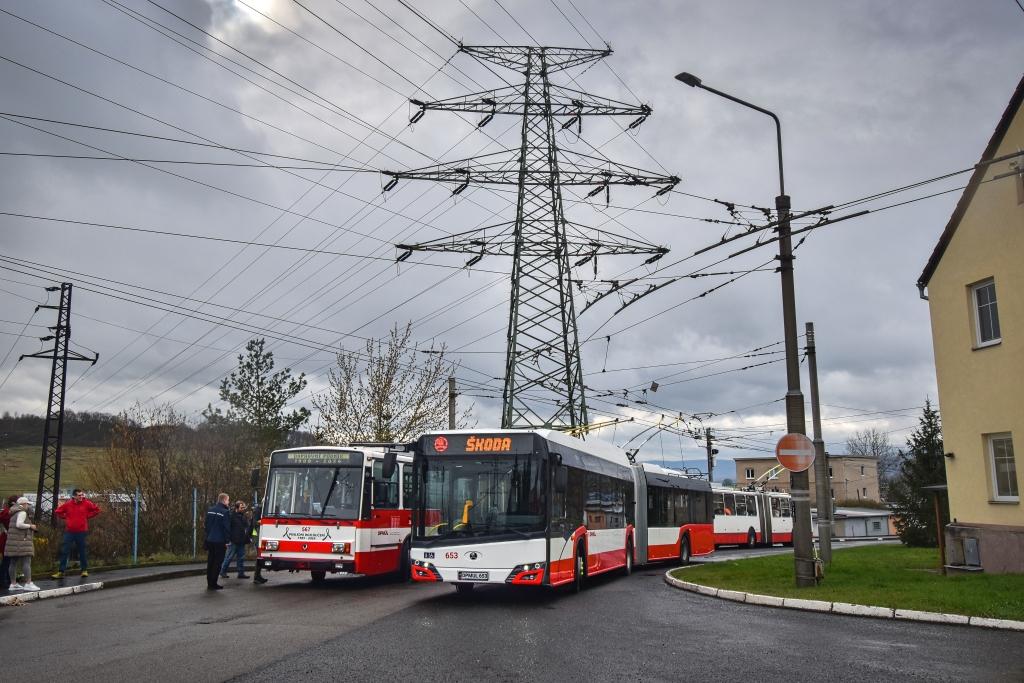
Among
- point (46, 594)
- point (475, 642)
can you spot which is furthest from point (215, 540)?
point (475, 642)

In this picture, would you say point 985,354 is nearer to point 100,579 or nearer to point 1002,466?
point 1002,466

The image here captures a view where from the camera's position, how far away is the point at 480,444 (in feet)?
49.9

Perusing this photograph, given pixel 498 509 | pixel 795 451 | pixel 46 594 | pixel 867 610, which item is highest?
pixel 795 451

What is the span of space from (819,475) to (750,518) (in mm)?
20726

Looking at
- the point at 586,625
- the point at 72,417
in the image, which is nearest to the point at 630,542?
the point at 586,625

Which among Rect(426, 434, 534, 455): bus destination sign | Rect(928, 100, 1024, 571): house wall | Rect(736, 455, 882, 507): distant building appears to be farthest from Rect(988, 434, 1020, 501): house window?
Rect(736, 455, 882, 507): distant building

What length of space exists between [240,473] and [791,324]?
73.7ft

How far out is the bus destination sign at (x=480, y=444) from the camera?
49.4 ft

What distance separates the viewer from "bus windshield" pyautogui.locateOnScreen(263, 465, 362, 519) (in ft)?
59.8

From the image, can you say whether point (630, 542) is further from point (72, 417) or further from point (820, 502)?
point (72, 417)

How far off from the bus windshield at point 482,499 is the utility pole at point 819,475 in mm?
10819

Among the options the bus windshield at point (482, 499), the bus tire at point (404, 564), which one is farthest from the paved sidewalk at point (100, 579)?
the bus windshield at point (482, 499)

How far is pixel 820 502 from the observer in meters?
24.0

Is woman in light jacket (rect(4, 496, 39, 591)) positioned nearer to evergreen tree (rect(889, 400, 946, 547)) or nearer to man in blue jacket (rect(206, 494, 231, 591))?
man in blue jacket (rect(206, 494, 231, 591))
